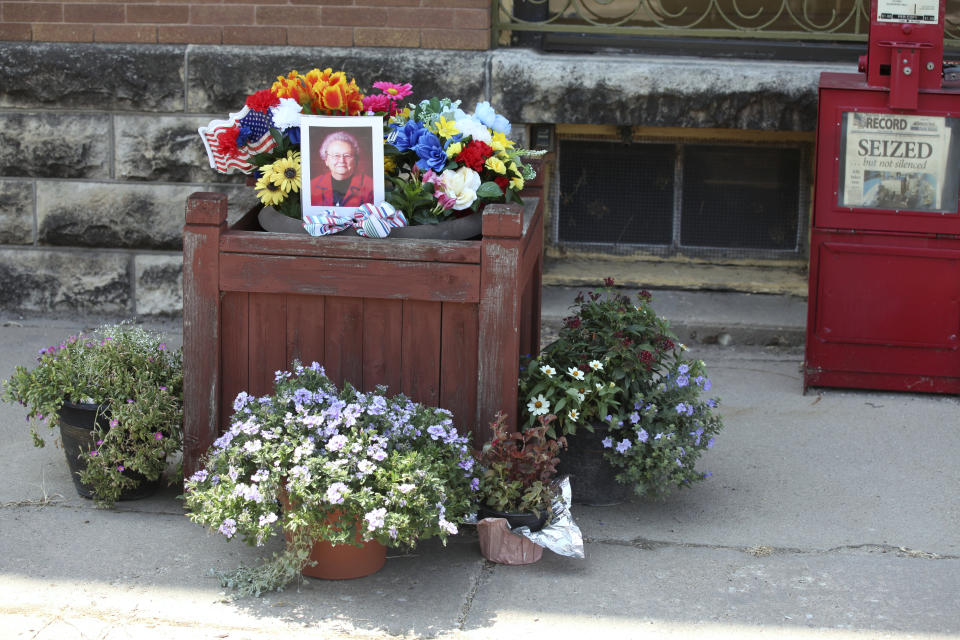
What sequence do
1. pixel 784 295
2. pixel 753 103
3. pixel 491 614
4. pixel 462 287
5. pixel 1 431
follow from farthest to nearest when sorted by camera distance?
pixel 784 295, pixel 753 103, pixel 1 431, pixel 462 287, pixel 491 614

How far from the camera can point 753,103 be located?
243 inches

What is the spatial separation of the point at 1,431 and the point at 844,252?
3.74 meters

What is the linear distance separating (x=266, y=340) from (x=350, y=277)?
382 millimetres

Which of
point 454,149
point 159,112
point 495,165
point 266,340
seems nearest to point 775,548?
point 495,165

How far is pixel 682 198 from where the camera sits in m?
6.80

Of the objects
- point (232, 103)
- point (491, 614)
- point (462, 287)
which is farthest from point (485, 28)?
point (491, 614)

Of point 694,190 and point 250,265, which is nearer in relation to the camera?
point 250,265

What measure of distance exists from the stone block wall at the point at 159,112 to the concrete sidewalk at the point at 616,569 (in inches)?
69.3

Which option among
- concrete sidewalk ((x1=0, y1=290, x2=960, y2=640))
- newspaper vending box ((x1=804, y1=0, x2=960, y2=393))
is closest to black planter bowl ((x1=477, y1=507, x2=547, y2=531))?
concrete sidewalk ((x1=0, y1=290, x2=960, y2=640))

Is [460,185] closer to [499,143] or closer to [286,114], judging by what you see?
[499,143]

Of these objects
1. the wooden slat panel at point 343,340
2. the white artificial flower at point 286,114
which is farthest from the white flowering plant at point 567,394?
the white artificial flower at point 286,114

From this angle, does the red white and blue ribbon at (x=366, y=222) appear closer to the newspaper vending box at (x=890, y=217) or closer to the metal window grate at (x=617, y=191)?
the newspaper vending box at (x=890, y=217)

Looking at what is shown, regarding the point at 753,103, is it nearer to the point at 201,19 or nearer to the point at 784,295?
the point at 784,295

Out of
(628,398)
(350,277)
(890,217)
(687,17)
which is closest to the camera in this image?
(350,277)
